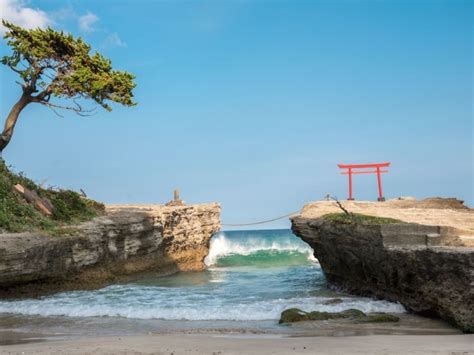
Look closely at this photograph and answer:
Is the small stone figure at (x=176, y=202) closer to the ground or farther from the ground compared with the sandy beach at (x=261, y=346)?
farther from the ground

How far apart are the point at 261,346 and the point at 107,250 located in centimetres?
1497

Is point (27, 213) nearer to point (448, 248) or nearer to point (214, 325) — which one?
point (214, 325)

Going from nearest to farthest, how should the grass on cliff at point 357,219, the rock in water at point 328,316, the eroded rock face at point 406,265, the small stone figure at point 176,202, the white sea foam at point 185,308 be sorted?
the eroded rock face at point 406,265, the rock in water at point 328,316, the white sea foam at point 185,308, the grass on cliff at point 357,219, the small stone figure at point 176,202

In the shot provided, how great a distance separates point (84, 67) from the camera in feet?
75.6

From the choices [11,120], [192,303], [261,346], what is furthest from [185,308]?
[11,120]

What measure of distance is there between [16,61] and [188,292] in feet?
43.4

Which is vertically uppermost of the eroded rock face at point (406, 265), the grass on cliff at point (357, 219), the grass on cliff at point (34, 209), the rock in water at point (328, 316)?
the grass on cliff at point (34, 209)

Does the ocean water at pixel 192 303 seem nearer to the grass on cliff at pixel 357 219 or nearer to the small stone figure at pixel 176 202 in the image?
the grass on cliff at pixel 357 219

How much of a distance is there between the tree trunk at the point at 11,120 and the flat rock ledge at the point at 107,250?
5.60m

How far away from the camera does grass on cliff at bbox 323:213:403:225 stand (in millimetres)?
14594

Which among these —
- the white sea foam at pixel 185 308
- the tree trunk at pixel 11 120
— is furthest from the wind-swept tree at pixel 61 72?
the white sea foam at pixel 185 308

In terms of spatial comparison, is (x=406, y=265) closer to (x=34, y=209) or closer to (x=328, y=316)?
(x=328, y=316)

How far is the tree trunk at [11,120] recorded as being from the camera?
2314cm

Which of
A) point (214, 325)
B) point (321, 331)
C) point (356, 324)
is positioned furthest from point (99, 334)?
point (356, 324)
